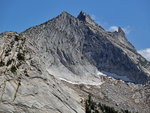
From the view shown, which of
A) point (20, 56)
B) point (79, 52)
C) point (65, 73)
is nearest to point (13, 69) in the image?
point (20, 56)

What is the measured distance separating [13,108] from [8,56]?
64.1 feet

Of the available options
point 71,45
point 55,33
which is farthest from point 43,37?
point 71,45

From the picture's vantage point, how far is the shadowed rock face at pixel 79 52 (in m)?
158

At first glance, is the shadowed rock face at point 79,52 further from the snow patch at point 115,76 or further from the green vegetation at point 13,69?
the green vegetation at point 13,69

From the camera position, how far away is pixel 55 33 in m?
181

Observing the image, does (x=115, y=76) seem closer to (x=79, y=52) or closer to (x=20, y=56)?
(x=79, y=52)

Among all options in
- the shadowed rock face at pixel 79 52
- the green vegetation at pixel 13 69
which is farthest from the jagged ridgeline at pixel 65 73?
the green vegetation at pixel 13 69

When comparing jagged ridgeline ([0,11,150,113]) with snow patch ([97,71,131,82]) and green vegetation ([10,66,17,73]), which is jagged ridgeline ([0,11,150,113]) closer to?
snow patch ([97,71,131,82])

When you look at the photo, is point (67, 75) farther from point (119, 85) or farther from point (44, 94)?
point (44, 94)

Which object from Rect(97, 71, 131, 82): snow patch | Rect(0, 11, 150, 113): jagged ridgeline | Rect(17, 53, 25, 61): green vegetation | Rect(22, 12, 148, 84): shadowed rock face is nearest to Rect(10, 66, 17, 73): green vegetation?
Rect(0, 11, 150, 113): jagged ridgeline

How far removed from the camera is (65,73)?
14375cm

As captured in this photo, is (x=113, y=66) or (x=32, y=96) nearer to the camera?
(x=32, y=96)

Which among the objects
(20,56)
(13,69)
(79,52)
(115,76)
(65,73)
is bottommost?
(13,69)

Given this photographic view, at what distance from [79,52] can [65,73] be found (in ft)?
134
